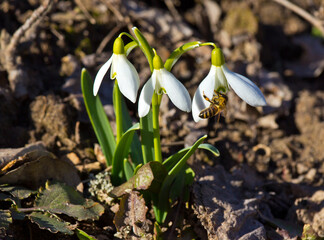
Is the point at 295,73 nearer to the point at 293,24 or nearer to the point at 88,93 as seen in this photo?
the point at 293,24

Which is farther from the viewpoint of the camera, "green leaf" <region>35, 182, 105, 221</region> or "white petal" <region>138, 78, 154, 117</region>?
"green leaf" <region>35, 182, 105, 221</region>

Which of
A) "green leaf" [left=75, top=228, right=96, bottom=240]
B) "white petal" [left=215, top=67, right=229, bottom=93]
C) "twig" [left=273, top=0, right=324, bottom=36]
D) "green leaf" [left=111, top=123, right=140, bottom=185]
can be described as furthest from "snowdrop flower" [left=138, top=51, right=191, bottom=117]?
"twig" [left=273, top=0, right=324, bottom=36]

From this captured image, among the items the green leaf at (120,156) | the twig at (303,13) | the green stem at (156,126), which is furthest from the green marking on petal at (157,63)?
the twig at (303,13)

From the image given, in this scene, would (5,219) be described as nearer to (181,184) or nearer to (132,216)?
(132,216)

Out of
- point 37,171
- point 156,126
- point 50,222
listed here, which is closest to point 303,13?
point 156,126

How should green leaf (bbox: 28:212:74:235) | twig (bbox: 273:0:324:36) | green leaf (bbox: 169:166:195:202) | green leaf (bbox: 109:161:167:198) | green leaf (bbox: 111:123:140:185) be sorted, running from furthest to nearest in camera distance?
twig (bbox: 273:0:324:36) < green leaf (bbox: 169:166:195:202) < green leaf (bbox: 111:123:140:185) < green leaf (bbox: 109:161:167:198) < green leaf (bbox: 28:212:74:235)

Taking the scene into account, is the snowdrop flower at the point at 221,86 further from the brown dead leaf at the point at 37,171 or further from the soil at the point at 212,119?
the brown dead leaf at the point at 37,171

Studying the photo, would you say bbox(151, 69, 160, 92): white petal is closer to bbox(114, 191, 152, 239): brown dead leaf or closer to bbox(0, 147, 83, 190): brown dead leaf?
bbox(114, 191, 152, 239): brown dead leaf
